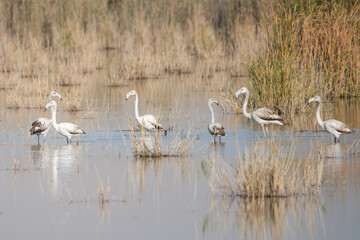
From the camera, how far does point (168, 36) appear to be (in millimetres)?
29641

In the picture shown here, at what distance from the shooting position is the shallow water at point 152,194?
27.2 ft

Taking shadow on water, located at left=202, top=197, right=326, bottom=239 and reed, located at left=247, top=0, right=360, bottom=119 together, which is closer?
shadow on water, located at left=202, top=197, right=326, bottom=239

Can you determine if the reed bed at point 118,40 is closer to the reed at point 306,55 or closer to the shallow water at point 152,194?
the reed at point 306,55

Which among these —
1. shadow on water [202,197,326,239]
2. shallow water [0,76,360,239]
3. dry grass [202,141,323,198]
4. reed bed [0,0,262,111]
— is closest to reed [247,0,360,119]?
shallow water [0,76,360,239]

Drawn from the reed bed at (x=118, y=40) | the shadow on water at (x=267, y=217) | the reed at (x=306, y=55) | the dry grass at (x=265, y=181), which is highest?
the reed bed at (x=118, y=40)

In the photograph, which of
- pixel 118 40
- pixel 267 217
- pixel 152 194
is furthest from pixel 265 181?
pixel 118 40

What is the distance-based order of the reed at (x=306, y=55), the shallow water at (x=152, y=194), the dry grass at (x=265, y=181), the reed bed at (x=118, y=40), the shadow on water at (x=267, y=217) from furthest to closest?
the reed bed at (x=118, y=40), the reed at (x=306, y=55), the dry grass at (x=265, y=181), the shallow water at (x=152, y=194), the shadow on water at (x=267, y=217)

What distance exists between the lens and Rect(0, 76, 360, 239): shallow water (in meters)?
8.30

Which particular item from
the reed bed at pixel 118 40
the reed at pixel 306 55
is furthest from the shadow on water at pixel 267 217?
the reed bed at pixel 118 40

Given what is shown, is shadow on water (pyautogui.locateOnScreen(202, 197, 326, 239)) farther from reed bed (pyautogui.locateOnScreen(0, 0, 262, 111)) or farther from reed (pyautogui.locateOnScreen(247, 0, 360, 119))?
reed bed (pyautogui.locateOnScreen(0, 0, 262, 111))

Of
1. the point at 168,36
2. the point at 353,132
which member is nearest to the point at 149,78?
the point at 168,36

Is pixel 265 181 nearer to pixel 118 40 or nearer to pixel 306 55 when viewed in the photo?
pixel 306 55

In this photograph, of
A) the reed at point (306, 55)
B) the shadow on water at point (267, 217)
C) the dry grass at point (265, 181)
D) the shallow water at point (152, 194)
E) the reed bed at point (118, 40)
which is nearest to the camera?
the shadow on water at point (267, 217)

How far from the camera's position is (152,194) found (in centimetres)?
987
